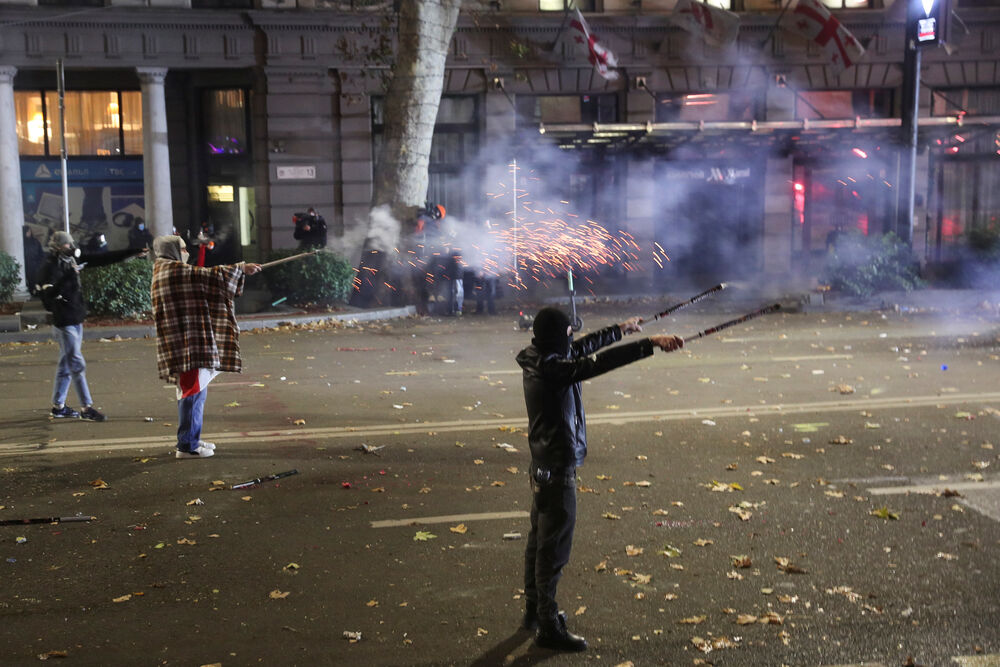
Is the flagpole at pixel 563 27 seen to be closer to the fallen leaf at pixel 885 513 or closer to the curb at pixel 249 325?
the curb at pixel 249 325

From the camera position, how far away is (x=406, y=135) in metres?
19.7

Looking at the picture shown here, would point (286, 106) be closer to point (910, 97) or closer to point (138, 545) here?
point (910, 97)

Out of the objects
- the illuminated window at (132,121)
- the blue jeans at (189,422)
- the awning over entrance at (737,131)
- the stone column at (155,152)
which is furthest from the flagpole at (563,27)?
the blue jeans at (189,422)

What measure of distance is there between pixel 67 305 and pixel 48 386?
2.17m

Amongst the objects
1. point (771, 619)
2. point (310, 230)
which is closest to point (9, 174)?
point (310, 230)

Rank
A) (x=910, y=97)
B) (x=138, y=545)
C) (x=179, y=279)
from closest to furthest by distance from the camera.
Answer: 1. (x=138, y=545)
2. (x=179, y=279)
3. (x=910, y=97)

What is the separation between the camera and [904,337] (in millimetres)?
15172

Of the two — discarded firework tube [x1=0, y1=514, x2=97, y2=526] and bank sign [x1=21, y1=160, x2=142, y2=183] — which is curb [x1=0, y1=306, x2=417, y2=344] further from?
discarded firework tube [x1=0, y1=514, x2=97, y2=526]

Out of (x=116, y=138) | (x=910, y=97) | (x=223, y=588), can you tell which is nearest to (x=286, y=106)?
(x=116, y=138)

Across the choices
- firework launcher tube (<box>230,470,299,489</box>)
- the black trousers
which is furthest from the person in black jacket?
the black trousers

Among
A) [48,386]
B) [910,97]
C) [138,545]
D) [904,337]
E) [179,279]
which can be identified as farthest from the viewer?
[910,97]

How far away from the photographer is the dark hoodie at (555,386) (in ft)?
15.8

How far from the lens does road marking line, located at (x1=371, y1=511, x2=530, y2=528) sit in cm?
660

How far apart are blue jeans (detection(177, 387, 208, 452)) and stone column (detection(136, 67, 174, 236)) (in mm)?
15428
